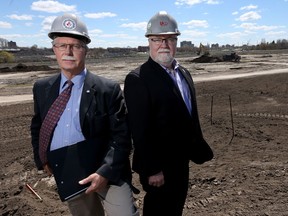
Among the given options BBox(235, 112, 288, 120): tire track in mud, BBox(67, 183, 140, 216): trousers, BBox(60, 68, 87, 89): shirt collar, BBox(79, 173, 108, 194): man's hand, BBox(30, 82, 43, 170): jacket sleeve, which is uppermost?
BBox(60, 68, 87, 89): shirt collar

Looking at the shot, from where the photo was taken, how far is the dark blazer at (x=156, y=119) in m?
2.49

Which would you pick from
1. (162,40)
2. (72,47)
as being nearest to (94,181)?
(72,47)

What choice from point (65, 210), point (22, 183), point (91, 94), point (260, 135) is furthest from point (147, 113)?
point (260, 135)

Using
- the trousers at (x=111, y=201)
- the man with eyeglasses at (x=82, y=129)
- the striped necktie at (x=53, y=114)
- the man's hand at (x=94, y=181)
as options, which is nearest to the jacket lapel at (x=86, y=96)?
the man with eyeglasses at (x=82, y=129)

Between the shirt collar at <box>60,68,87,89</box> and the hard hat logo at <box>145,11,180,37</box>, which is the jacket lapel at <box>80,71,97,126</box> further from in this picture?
the hard hat logo at <box>145,11,180,37</box>

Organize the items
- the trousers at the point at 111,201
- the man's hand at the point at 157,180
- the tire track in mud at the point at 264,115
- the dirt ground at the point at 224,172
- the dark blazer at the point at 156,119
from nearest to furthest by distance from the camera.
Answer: the trousers at the point at 111,201
the dark blazer at the point at 156,119
the man's hand at the point at 157,180
the dirt ground at the point at 224,172
the tire track in mud at the point at 264,115

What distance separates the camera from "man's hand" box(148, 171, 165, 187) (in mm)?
2592

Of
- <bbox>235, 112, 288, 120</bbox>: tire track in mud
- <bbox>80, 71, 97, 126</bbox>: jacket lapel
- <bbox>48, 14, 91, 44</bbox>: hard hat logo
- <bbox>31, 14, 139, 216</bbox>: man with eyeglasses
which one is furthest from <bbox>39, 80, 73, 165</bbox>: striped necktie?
<bbox>235, 112, 288, 120</bbox>: tire track in mud

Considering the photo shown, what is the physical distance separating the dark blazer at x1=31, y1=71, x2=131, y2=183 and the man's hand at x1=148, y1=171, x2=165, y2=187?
0.23 m

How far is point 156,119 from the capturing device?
8.38ft

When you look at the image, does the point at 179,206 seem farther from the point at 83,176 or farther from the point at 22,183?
the point at 22,183

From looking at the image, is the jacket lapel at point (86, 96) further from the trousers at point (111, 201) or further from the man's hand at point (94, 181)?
the trousers at point (111, 201)

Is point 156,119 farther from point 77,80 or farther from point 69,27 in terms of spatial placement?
point 69,27

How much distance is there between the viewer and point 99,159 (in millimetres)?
2391
